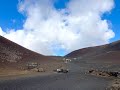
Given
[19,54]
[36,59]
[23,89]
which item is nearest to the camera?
[23,89]

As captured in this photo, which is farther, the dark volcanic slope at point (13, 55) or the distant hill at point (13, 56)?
the dark volcanic slope at point (13, 55)

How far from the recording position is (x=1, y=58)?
10431 cm

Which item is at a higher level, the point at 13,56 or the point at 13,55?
the point at 13,55

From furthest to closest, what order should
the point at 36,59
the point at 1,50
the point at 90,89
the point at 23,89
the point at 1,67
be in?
the point at 36,59 → the point at 1,50 → the point at 1,67 → the point at 90,89 → the point at 23,89

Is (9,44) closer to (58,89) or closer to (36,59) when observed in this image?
(36,59)

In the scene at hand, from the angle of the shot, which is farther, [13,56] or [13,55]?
[13,55]

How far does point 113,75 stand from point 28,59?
52.8m

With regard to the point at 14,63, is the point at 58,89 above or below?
below

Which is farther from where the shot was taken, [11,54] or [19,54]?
[19,54]

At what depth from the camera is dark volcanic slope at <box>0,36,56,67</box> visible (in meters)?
105

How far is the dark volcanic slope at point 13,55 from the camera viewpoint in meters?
105

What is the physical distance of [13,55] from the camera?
11644 centimetres

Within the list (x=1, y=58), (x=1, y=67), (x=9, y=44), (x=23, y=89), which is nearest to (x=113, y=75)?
(x=1, y=67)

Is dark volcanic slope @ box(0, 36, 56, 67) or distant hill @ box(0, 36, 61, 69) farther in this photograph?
dark volcanic slope @ box(0, 36, 56, 67)
